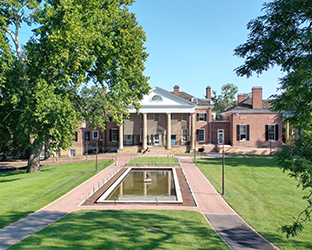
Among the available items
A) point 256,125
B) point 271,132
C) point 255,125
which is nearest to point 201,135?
point 255,125

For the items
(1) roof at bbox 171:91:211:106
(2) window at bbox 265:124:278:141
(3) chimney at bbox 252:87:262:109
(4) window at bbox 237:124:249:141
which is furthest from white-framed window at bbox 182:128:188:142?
(2) window at bbox 265:124:278:141

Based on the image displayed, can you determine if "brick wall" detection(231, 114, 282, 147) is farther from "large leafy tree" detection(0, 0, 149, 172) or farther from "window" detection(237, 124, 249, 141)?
"large leafy tree" detection(0, 0, 149, 172)

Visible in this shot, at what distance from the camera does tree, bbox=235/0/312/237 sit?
8405mm

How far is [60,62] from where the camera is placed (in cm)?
2000

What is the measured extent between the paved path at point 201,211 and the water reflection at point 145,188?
79.4 inches

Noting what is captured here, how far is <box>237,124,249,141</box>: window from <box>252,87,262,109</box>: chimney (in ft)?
14.1

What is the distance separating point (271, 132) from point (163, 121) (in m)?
20.9

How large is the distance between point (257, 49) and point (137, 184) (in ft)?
58.5

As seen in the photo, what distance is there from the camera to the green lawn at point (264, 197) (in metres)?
13.2

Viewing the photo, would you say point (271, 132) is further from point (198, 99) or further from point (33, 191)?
point (33, 191)

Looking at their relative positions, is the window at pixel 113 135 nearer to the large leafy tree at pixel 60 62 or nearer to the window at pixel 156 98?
the window at pixel 156 98

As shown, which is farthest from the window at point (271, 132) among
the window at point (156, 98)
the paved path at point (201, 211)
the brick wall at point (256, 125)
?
the paved path at point (201, 211)

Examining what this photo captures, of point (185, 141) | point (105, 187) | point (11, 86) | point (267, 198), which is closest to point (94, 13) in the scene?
point (11, 86)

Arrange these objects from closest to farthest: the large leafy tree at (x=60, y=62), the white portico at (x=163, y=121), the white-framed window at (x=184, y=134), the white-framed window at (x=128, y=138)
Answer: the large leafy tree at (x=60, y=62), the white portico at (x=163, y=121), the white-framed window at (x=184, y=134), the white-framed window at (x=128, y=138)
